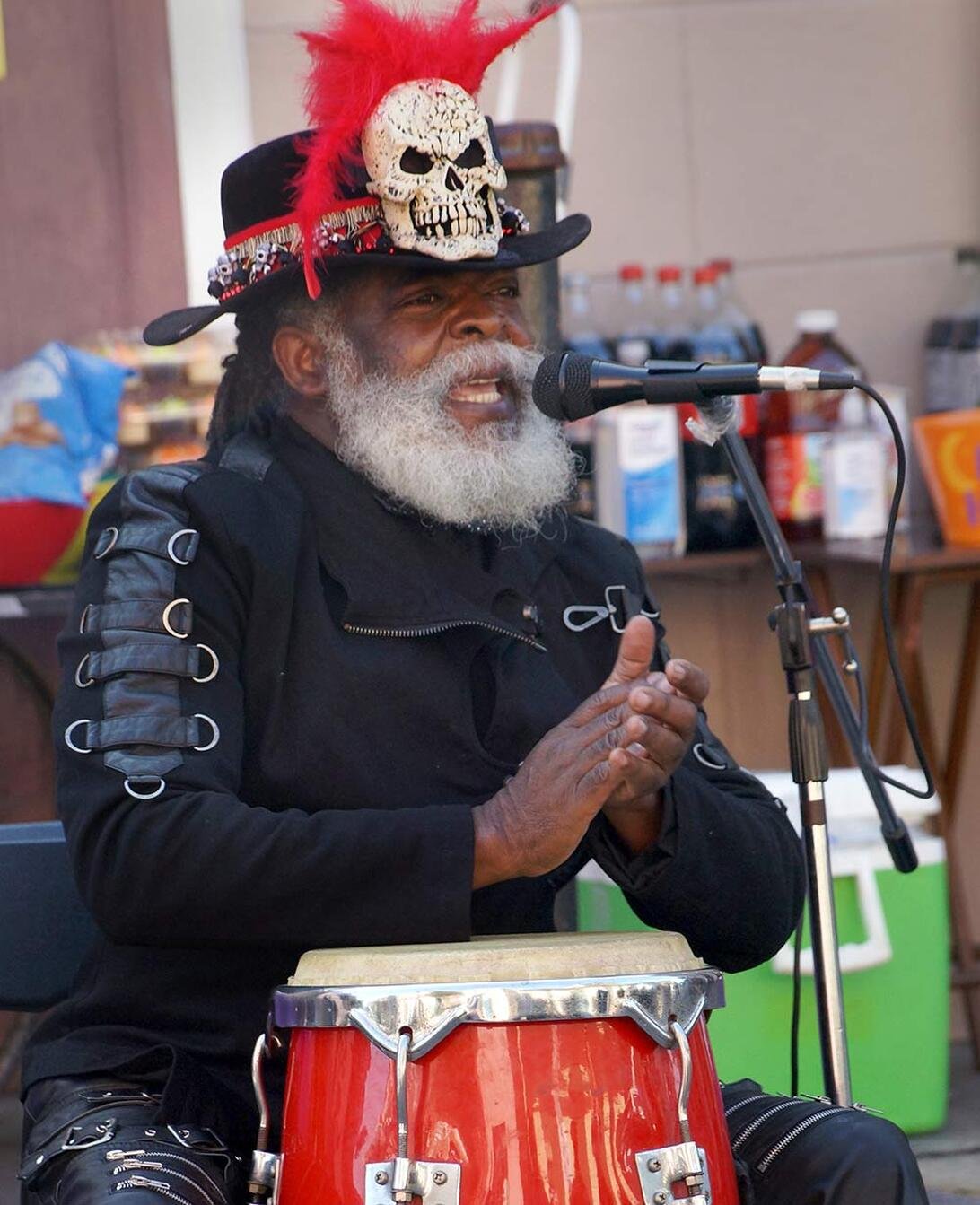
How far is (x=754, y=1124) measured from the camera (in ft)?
7.87

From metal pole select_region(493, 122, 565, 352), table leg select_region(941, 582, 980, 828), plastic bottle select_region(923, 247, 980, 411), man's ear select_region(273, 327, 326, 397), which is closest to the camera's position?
man's ear select_region(273, 327, 326, 397)

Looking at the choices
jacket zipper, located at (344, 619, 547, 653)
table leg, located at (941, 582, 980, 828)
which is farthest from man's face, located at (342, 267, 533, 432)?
table leg, located at (941, 582, 980, 828)

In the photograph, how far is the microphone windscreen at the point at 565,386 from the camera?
225 centimetres

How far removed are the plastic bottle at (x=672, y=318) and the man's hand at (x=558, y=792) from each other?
2383 mm

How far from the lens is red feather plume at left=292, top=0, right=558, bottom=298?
2670 millimetres

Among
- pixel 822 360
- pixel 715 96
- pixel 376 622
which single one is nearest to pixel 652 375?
pixel 376 622

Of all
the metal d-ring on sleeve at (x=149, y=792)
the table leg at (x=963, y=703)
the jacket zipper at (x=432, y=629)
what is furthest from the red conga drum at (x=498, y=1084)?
the table leg at (x=963, y=703)

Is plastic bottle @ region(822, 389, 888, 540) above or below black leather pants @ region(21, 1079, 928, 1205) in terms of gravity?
above

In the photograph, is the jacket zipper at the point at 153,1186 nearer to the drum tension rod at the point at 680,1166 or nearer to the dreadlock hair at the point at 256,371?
the drum tension rod at the point at 680,1166

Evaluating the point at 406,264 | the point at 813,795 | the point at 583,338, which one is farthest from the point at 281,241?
the point at 583,338

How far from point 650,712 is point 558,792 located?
141mm

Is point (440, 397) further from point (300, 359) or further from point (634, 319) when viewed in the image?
point (634, 319)

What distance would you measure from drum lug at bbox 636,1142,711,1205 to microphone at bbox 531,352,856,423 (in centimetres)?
83

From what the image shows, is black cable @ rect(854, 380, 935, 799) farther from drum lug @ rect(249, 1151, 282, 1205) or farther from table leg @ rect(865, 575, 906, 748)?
table leg @ rect(865, 575, 906, 748)
